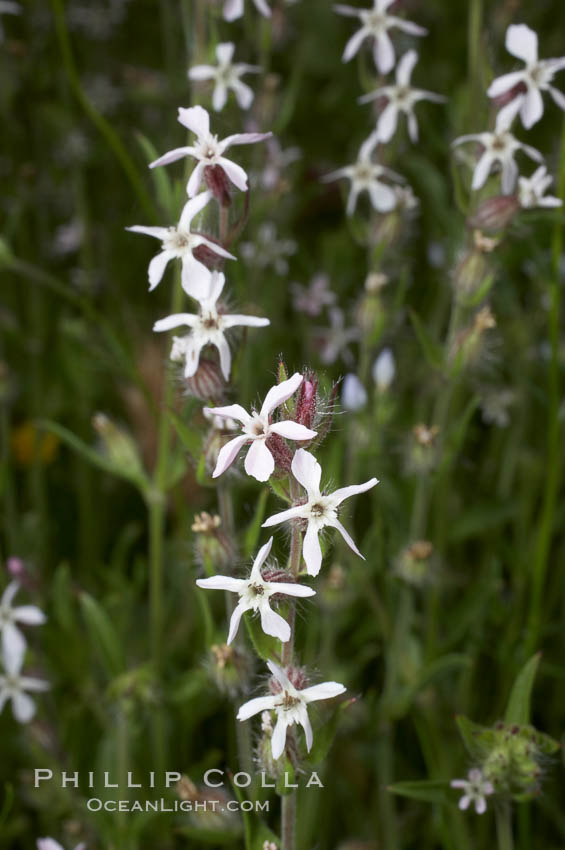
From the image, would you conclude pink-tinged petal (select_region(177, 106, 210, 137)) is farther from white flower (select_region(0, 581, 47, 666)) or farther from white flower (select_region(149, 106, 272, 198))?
→ white flower (select_region(0, 581, 47, 666))

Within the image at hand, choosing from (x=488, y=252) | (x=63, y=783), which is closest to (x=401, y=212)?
(x=488, y=252)

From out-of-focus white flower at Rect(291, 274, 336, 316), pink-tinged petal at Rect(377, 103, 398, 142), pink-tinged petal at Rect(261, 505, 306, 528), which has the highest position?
out-of-focus white flower at Rect(291, 274, 336, 316)

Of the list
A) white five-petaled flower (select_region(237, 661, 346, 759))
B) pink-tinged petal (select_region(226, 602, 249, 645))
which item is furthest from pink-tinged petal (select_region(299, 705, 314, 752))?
pink-tinged petal (select_region(226, 602, 249, 645))

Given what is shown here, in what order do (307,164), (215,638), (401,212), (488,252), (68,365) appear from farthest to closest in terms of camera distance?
(307,164), (68,365), (401,212), (488,252), (215,638)

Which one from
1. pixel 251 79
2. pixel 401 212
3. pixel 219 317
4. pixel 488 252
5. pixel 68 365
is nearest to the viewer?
pixel 219 317

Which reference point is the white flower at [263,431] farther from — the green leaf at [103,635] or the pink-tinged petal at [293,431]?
the green leaf at [103,635]

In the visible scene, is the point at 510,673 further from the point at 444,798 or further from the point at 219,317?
the point at 219,317

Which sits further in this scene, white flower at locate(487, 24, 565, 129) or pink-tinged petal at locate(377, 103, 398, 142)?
pink-tinged petal at locate(377, 103, 398, 142)
